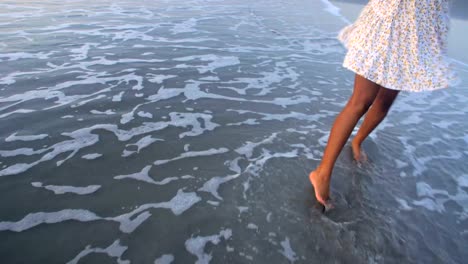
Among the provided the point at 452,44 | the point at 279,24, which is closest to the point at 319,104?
the point at 279,24

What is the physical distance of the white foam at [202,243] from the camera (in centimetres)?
191

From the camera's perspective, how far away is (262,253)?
6.41ft

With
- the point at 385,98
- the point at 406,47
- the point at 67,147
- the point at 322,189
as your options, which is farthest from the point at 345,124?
the point at 67,147

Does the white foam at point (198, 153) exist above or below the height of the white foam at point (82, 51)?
below

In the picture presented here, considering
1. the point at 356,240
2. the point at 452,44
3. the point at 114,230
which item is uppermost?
the point at 114,230

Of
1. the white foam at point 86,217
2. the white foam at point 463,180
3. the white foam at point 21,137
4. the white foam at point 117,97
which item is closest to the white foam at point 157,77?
the white foam at point 117,97

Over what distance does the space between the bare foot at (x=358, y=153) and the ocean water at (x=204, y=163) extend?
107mm

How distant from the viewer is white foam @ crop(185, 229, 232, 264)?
1910 mm

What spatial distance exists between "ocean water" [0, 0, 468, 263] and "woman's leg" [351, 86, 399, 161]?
0.59ft

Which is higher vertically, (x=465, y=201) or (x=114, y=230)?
(x=114, y=230)

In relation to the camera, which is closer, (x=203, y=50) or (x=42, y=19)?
(x=203, y=50)

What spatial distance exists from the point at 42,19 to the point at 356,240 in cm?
756

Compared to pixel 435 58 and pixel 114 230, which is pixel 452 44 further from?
pixel 114 230

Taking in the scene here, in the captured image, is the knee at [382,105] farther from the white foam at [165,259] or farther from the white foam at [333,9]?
the white foam at [333,9]
